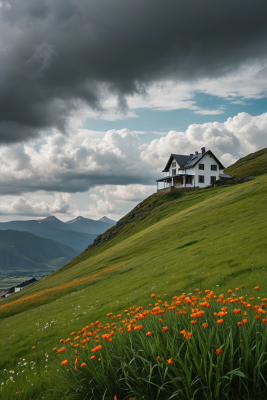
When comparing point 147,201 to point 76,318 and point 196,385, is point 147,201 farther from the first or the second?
point 196,385

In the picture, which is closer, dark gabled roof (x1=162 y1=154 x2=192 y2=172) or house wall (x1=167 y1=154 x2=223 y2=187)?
house wall (x1=167 y1=154 x2=223 y2=187)

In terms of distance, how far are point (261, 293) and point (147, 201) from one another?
249ft

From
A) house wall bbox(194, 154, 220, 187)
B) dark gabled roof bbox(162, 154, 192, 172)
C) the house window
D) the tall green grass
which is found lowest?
the tall green grass

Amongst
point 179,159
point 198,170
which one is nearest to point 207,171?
point 198,170

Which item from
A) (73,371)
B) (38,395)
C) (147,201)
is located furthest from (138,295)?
(147,201)

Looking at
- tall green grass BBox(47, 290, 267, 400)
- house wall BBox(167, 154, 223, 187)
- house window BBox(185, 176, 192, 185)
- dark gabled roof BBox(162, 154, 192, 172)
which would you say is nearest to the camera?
tall green grass BBox(47, 290, 267, 400)

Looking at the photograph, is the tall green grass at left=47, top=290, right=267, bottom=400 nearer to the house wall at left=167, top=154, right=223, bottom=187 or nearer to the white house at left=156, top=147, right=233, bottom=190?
the white house at left=156, top=147, right=233, bottom=190

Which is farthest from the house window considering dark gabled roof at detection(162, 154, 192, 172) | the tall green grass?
the tall green grass

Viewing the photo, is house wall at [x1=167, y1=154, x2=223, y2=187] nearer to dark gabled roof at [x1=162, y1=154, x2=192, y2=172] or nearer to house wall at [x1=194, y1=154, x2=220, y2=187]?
house wall at [x1=194, y1=154, x2=220, y2=187]

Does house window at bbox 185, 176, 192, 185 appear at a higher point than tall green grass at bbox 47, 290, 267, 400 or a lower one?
higher

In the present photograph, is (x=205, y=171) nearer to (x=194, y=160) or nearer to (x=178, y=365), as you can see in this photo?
(x=194, y=160)

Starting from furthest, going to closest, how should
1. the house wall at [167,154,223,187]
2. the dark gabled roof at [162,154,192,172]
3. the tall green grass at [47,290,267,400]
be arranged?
the dark gabled roof at [162,154,192,172] → the house wall at [167,154,223,187] → the tall green grass at [47,290,267,400]

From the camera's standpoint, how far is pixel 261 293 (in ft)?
33.6

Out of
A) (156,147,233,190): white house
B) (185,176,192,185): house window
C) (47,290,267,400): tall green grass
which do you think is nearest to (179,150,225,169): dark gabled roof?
(156,147,233,190): white house
